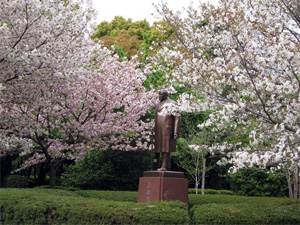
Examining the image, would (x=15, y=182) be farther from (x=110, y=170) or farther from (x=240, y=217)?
(x=240, y=217)

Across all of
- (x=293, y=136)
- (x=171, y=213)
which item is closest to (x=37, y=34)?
(x=171, y=213)

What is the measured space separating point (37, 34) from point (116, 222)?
4339mm

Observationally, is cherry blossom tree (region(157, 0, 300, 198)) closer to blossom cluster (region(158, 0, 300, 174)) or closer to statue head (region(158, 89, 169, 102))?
blossom cluster (region(158, 0, 300, 174))

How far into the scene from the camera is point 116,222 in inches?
224

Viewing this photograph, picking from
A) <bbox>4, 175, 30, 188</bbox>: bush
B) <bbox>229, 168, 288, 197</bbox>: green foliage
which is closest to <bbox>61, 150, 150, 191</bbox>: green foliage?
<bbox>4, 175, 30, 188</bbox>: bush

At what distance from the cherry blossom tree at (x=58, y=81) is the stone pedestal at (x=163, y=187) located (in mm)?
2991

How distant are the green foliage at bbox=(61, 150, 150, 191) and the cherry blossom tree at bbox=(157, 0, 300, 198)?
8255 mm

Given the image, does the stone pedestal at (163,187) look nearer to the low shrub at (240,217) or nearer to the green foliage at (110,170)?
the low shrub at (240,217)

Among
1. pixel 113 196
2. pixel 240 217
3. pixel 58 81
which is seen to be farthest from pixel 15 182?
pixel 240 217

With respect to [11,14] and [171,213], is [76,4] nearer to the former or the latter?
[11,14]

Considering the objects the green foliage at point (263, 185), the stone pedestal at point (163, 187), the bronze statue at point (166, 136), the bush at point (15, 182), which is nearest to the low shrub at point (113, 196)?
the stone pedestal at point (163, 187)

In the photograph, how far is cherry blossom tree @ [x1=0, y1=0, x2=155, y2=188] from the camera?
6.95 m

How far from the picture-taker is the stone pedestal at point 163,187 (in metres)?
7.49

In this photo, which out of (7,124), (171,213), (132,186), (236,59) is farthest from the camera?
(132,186)
